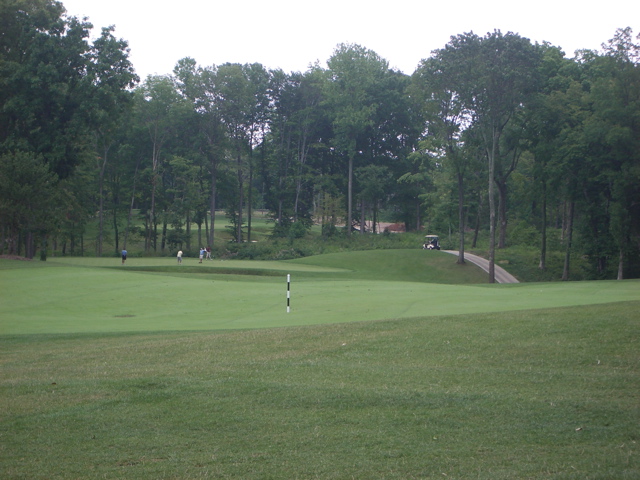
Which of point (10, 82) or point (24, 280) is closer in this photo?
point (24, 280)

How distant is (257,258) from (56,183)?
21.7 meters

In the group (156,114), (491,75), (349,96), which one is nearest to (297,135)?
(349,96)

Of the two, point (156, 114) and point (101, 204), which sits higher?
point (156, 114)

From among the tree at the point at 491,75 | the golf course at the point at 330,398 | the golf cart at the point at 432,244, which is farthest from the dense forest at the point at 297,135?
the golf course at the point at 330,398

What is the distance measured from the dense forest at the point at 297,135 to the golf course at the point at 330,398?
3386 centimetres

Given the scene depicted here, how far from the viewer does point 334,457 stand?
20.8ft

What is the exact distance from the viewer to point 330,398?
832 centimetres

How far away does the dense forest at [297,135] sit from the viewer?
150 ft

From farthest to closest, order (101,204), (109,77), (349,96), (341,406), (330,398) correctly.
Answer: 1. (349,96)
2. (101,204)
3. (109,77)
4. (330,398)
5. (341,406)

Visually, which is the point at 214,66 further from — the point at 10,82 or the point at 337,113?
the point at 10,82

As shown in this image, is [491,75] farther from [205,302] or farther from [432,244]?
[205,302]

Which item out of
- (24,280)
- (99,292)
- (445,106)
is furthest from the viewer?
(445,106)

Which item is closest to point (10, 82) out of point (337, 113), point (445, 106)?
point (445, 106)

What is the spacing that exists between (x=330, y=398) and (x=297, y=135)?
255 feet
